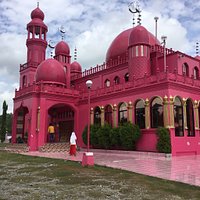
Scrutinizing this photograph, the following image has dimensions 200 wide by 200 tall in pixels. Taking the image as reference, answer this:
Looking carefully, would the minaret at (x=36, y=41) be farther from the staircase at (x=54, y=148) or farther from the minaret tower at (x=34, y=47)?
the staircase at (x=54, y=148)

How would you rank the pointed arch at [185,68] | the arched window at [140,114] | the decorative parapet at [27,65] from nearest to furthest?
1. the arched window at [140,114]
2. the pointed arch at [185,68]
3. the decorative parapet at [27,65]

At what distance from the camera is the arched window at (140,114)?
16.7m

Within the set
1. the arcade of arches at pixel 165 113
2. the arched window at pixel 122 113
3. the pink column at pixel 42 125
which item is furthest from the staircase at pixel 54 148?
the arched window at pixel 122 113

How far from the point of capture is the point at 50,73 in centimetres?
2261

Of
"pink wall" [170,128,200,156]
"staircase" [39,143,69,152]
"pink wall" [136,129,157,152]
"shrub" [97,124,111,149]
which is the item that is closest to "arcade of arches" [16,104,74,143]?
"staircase" [39,143,69,152]

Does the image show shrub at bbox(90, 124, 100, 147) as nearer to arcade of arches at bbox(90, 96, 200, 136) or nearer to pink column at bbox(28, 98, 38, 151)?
arcade of arches at bbox(90, 96, 200, 136)

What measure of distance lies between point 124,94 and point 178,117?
4064 mm

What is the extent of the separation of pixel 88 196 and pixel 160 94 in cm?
1119

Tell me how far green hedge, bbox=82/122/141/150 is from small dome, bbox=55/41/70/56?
34.0 feet

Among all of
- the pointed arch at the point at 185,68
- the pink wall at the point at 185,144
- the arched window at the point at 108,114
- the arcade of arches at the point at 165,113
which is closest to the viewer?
the pink wall at the point at 185,144

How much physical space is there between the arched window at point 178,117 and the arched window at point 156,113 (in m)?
0.88

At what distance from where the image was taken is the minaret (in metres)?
28.3

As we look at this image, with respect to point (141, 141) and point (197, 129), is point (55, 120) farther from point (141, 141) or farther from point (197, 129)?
point (197, 129)

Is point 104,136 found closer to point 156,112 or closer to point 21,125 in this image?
point 156,112
